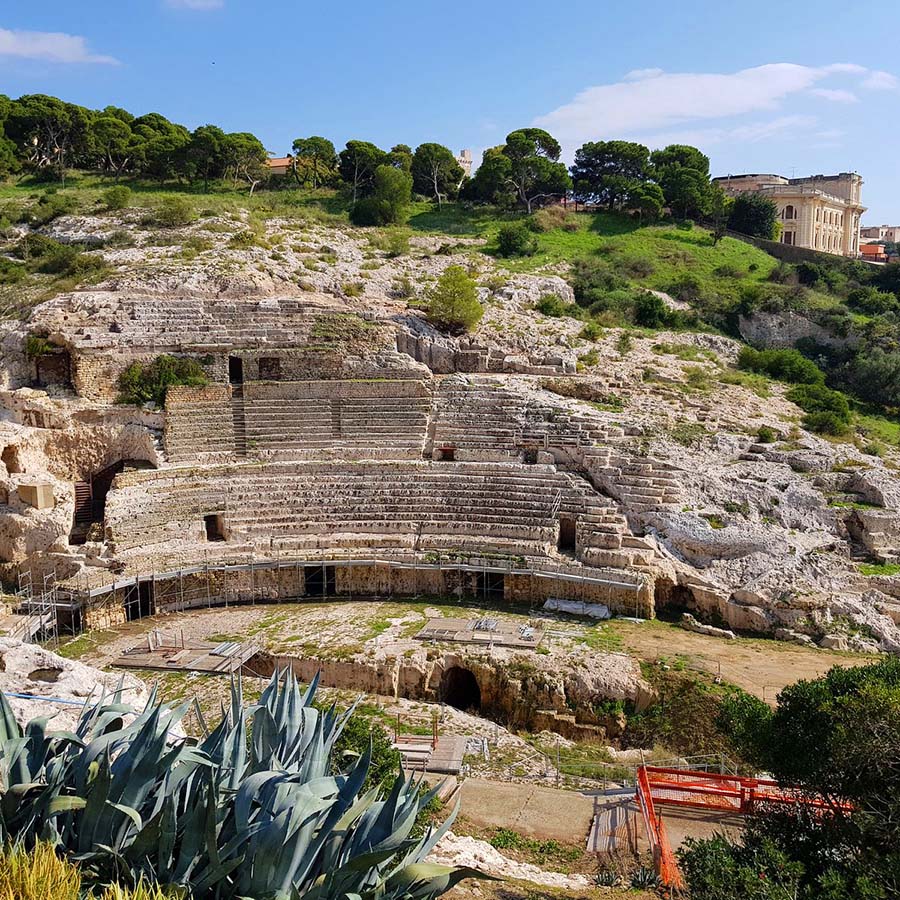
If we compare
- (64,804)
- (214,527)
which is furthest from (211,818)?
(214,527)

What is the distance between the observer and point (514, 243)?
34000 mm

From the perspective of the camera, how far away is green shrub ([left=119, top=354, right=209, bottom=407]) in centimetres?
2062

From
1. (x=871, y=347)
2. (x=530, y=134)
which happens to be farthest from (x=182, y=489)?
(x=530, y=134)

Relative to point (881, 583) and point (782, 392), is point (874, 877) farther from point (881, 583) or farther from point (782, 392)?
point (782, 392)

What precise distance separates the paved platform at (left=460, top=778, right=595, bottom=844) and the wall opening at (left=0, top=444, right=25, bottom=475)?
14.4 meters

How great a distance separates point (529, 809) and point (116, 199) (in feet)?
104

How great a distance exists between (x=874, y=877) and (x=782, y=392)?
2007cm

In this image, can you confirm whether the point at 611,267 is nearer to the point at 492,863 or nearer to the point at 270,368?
the point at 270,368

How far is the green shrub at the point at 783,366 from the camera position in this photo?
82.8ft

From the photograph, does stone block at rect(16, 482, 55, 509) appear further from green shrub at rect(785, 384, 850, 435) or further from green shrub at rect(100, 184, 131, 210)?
green shrub at rect(785, 384, 850, 435)

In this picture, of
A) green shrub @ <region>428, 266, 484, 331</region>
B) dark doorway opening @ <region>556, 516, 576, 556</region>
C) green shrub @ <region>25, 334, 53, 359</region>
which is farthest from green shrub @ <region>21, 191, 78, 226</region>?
dark doorway opening @ <region>556, 516, 576, 556</region>

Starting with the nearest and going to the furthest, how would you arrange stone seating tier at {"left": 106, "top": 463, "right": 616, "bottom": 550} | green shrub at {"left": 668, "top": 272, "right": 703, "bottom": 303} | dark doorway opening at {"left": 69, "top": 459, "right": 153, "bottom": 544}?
stone seating tier at {"left": 106, "top": 463, "right": 616, "bottom": 550} → dark doorway opening at {"left": 69, "top": 459, "right": 153, "bottom": 544} → green shrub at {"left": 668, "top": 272, "right": 703, "bottom": 303}

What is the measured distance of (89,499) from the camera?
64.7 ft

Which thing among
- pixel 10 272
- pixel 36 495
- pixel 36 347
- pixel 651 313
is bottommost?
pixel 36 495
